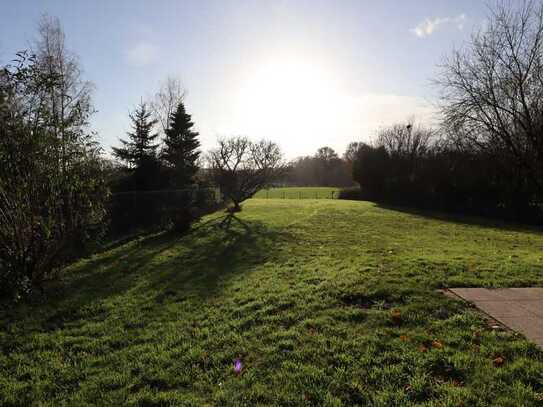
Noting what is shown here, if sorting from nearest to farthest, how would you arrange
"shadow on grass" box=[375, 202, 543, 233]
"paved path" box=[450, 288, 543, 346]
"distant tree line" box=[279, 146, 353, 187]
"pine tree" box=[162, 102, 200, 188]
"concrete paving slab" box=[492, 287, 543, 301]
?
"paved path" box=[450, 288, 543, 346] → "concrete paving slab" box=[492, 287, 543, 301] → "shadow on grass" box=[375, 202, 543, 233] → "pine tree" box=[162, 102, 200, 188] → "distant tree line" box=[279, 146, 353, 187]

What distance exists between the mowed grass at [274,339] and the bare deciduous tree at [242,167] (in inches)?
481

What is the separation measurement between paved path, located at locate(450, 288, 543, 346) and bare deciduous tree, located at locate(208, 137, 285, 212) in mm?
14957

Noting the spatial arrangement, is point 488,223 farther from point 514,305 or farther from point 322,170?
point 322,170

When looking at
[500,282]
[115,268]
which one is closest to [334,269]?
[500,282]

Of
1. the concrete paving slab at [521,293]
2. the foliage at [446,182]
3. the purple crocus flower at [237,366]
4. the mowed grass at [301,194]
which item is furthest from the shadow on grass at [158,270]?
the mowed grass at [301,194]

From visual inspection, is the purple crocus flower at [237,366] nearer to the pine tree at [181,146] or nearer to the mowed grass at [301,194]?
the pine tree at [181,146]

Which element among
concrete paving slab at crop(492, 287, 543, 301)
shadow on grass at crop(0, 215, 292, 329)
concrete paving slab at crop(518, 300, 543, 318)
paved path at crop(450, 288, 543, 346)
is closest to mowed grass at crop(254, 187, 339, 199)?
shadow on grass at crop(0, 215, 292, 329)

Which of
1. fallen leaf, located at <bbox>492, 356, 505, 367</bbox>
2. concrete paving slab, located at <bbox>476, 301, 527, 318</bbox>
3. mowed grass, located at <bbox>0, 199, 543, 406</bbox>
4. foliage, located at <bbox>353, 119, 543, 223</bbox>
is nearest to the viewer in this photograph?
mowed grass, located at <bbox>0, 199, 543, 406</bbox>

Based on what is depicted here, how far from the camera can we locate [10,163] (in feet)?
14.7

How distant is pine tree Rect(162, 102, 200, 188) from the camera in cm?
2250

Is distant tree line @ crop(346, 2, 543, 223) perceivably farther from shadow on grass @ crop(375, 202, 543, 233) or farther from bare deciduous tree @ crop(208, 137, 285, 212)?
bare deciduous tree @ crop(208, 137, 285, 212)

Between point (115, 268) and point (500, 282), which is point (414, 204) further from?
point (115, 268)

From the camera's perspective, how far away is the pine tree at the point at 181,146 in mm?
22500

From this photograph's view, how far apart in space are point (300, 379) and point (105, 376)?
1.73 meters
